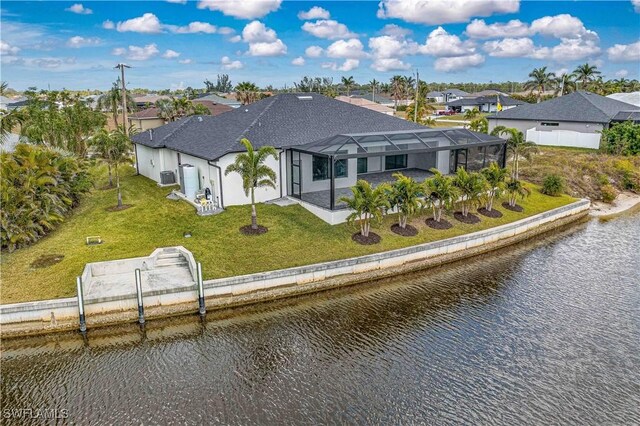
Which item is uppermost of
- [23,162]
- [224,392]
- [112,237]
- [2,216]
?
[23,162]

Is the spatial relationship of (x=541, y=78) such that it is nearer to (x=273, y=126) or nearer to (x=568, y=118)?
(x=568, y=118)

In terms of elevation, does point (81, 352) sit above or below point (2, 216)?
below

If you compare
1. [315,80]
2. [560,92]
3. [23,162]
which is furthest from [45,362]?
[315,80]

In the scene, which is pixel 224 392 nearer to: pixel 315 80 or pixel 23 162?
pixel 23 162

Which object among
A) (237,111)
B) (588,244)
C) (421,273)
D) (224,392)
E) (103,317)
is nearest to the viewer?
(224,392)

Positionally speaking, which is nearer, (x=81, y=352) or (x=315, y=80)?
(x=81, y=352)

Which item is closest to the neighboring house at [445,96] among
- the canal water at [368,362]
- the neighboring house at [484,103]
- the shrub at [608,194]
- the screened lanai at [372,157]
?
the neighboring house at [484,103]

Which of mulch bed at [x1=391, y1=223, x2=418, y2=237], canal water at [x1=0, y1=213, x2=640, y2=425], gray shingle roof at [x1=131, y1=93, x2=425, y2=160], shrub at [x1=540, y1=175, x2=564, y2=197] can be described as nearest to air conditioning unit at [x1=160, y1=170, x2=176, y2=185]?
gray shingle roof at [x1=131, y1=93, x2=425, y2=160]
